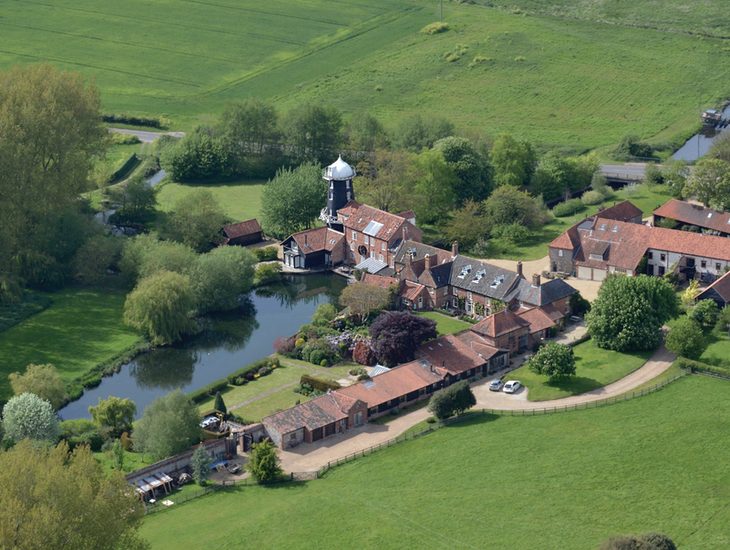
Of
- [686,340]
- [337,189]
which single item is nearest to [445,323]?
[686,340]

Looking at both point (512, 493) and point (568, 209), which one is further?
point (568, 209)

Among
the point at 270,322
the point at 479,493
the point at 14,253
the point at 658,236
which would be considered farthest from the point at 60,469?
the point at 658,236

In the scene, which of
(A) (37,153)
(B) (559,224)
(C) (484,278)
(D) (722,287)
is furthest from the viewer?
(B) (559,224)

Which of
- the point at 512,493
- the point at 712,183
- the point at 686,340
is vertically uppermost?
the point at 712,183

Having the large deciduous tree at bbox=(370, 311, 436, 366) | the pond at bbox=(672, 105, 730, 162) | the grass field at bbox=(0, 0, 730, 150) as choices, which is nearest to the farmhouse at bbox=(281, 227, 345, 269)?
the large deciduous tree at bbox=(370, 311, 436, 366)

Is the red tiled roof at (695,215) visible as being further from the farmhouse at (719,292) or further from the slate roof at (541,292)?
the slate roof at (541,292)

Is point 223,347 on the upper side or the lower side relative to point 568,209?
lower

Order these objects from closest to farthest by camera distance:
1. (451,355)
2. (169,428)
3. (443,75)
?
(169,428), (451,355), (443,75)

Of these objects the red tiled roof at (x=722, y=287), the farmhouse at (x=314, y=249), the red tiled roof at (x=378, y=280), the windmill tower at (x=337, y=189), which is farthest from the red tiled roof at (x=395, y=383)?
the windmill tower at (x=337, y=189)

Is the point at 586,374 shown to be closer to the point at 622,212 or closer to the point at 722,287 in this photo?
the point at 722,287
